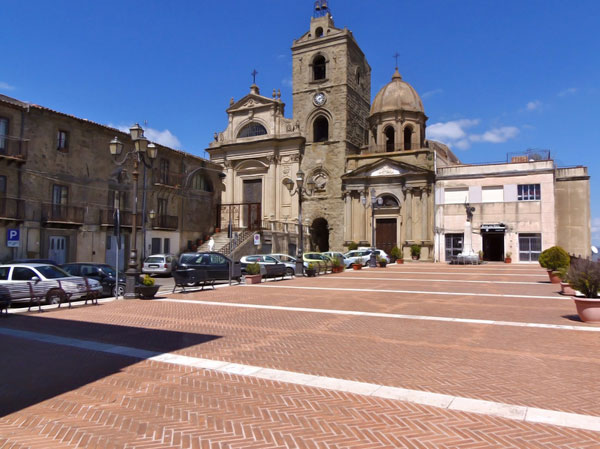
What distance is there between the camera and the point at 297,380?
5941 mm

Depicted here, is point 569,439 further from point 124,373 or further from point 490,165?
point 490,165

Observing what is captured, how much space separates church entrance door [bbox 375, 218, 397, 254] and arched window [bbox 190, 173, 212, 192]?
16.2m

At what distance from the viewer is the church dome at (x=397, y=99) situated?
4406 cm

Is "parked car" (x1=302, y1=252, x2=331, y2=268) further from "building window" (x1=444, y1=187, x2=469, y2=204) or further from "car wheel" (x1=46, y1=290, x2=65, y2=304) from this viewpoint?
"building window" (x1=444, y1=187, x2=469, y2=204)

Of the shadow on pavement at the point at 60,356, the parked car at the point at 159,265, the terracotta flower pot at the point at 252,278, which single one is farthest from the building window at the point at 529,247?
the shadow on pavement at the point at 60,356

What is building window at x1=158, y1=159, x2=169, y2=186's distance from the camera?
110 feet

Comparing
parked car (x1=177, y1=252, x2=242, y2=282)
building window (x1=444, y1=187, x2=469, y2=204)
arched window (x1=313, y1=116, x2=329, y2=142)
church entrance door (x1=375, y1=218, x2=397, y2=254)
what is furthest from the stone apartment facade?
building window (x1=444, y1=187, x2=469, y2=204)

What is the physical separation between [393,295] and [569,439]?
36.5 ft

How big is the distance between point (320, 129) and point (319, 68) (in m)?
6.53

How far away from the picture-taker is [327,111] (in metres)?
44.4

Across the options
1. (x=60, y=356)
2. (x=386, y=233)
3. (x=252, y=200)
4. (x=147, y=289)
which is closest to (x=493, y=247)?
(x=386, y=233)

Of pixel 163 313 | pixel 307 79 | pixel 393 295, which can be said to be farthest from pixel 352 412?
pixel 307 79

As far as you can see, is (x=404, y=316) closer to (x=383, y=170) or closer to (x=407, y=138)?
(x=383, y=170)

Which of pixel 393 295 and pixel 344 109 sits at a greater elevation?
pixel 344 109
